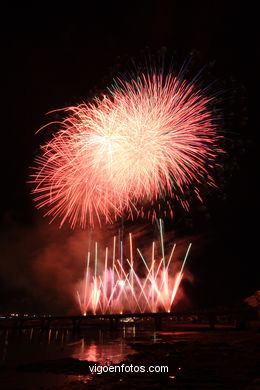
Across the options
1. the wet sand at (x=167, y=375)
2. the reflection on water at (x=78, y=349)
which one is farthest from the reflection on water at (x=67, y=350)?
the wet sand at (x=167, y=375)

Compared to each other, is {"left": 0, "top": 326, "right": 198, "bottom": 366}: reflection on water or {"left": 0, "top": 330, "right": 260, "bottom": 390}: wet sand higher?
{"left": 0, "top": 326, "right": 198, "bottom": 366}: reflection on water

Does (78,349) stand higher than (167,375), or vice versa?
(78,349)

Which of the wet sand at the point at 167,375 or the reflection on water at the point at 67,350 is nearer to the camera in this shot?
the wet sand at the point at 167,375

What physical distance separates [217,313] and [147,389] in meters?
35.3

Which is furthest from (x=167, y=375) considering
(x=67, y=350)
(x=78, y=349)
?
(x=67, y=350)

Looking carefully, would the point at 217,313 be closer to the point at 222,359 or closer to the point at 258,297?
the point at 258,297

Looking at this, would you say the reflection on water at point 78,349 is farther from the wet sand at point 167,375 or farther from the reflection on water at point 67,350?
the wet sand at point 167,375

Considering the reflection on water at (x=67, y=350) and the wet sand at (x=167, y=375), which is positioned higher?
the reflection on water at (x=67, y=350)

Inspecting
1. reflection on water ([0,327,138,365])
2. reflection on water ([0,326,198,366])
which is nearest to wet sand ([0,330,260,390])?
reflection on water ([0,326,198,366])

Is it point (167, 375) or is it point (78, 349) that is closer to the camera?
point (167, 375)

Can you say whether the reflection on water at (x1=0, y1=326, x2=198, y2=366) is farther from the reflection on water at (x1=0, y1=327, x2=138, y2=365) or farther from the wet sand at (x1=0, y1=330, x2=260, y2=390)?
the wet sand at (x1=0, y1=330, x2=260, y2=390)

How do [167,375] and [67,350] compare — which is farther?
[67,350]

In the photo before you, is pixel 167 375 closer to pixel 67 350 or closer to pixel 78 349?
pixel 78 349

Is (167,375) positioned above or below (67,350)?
below
